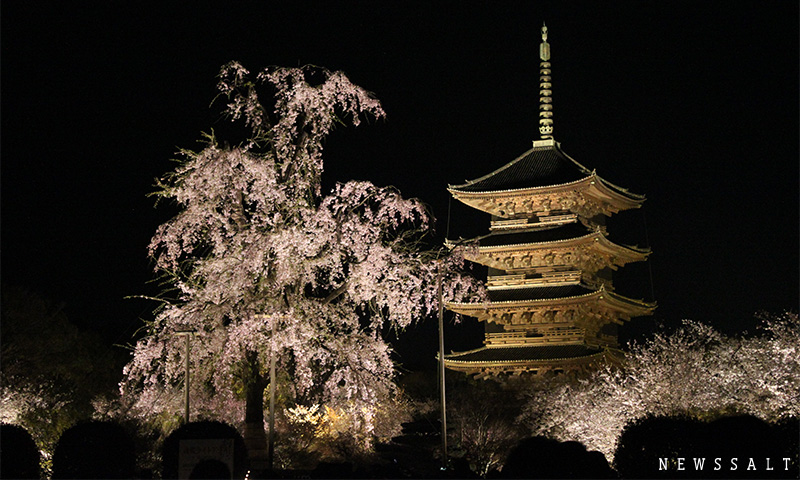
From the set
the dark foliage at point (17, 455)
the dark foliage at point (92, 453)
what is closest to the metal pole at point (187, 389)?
the dark foliage at point (92, 453)

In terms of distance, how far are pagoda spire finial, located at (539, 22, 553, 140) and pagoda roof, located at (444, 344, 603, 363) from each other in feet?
35.6

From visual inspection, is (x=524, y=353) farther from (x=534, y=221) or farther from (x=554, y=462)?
(x=554, y=462)

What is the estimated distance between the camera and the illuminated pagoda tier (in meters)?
38.8

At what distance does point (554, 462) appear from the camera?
16859 millimetres

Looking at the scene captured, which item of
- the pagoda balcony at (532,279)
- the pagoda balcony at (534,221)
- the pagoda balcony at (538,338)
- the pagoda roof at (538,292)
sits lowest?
the pagoda balcony at (538,338)

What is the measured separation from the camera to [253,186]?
23.8 meters

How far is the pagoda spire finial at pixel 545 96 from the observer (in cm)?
4459

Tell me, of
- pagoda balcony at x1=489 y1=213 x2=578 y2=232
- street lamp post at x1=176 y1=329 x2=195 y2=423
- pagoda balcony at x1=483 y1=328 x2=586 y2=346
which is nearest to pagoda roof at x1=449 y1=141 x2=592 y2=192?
pagoda balcony at x1=489 y1=213 x2=578 y2=232

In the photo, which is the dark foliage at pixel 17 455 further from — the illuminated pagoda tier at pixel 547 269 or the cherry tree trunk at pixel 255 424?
the illuminated pagoda tier at pixel 547 269

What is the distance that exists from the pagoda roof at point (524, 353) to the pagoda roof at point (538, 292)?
2103 millimetres

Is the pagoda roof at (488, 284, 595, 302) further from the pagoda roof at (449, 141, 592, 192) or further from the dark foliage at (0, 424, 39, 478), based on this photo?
the dark foliage at (0, 424, 39, 478)

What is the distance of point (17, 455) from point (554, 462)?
1080 centimetres

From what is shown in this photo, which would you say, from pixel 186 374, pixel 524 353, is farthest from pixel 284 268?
pixel 524 353
